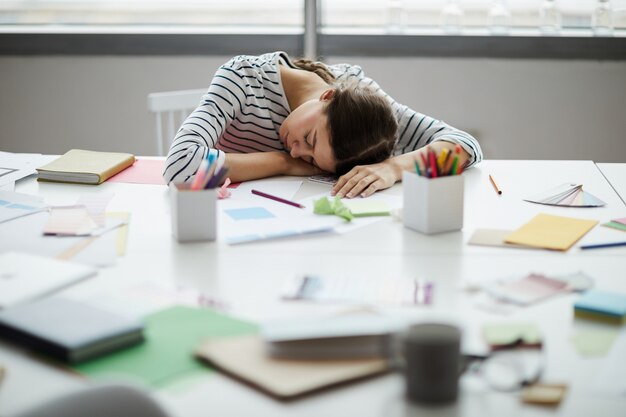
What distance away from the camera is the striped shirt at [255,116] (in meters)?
1.99

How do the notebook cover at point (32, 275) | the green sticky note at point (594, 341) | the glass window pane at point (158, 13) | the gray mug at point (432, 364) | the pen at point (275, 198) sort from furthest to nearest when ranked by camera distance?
the glass window pane at point (158, 13) < the pen at point (275, 198) < the notebook cover at point (32, 275) < the green sticky note at point (594, 341) < the gray mug at point (432, 364)

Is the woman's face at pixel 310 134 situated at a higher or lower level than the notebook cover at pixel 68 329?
higher

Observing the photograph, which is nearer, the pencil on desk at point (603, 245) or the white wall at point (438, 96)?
the pencil on desk at point (603, 245)

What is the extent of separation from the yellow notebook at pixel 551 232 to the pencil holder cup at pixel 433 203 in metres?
0.11

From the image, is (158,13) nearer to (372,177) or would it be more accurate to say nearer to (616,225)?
(372,177)

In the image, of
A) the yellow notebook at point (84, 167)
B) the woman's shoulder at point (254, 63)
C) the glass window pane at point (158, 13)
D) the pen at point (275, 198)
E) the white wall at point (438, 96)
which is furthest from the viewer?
the glass window pane at point (158, 13)

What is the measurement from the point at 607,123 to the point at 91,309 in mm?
2790

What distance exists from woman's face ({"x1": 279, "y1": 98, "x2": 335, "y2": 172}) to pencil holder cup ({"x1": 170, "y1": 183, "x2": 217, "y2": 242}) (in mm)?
480

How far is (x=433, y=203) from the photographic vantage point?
5.05 ft

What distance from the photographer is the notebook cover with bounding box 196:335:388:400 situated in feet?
3.05

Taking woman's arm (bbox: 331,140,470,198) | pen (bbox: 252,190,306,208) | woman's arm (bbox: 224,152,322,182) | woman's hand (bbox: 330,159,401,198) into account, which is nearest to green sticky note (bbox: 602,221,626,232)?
woman's arm (bbox: 331,140,470,198)

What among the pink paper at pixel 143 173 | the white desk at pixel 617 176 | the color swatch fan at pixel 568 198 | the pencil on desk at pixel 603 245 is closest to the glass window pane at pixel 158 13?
the pink paper at pixel 143 173

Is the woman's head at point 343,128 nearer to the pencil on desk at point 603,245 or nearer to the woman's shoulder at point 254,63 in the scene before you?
the woman's shoulder at point 254,63

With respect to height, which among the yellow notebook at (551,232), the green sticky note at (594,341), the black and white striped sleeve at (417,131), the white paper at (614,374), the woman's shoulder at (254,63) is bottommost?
the white paper at (614,374)
